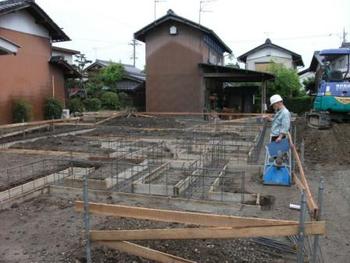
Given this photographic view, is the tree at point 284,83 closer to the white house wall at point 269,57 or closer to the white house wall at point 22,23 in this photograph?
the white house wall at point 269,57

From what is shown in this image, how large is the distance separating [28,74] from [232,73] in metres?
10.1

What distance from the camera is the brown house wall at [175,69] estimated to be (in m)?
22.3

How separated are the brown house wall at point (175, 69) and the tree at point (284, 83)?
7.38 metres

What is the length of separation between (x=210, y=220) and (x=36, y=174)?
460 cm

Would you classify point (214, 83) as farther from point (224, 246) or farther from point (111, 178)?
point (224, 246)

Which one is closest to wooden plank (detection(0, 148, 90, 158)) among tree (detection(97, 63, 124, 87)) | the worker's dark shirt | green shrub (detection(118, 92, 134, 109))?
the worker's dark shirt

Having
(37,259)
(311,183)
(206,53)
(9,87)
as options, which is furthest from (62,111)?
(37,259)

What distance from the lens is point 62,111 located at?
61.0 ft

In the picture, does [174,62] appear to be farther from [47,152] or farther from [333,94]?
[47,152]

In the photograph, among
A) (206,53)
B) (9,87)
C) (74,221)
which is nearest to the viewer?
(74,221)

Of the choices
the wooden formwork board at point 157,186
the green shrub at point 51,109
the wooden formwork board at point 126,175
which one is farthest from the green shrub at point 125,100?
the wooden formwork board at point 157,186

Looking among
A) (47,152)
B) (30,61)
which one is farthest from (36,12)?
(47,152)

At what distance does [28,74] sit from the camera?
17.2m

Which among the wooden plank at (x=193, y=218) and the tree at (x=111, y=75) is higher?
the tree at (x=111, y=75)
